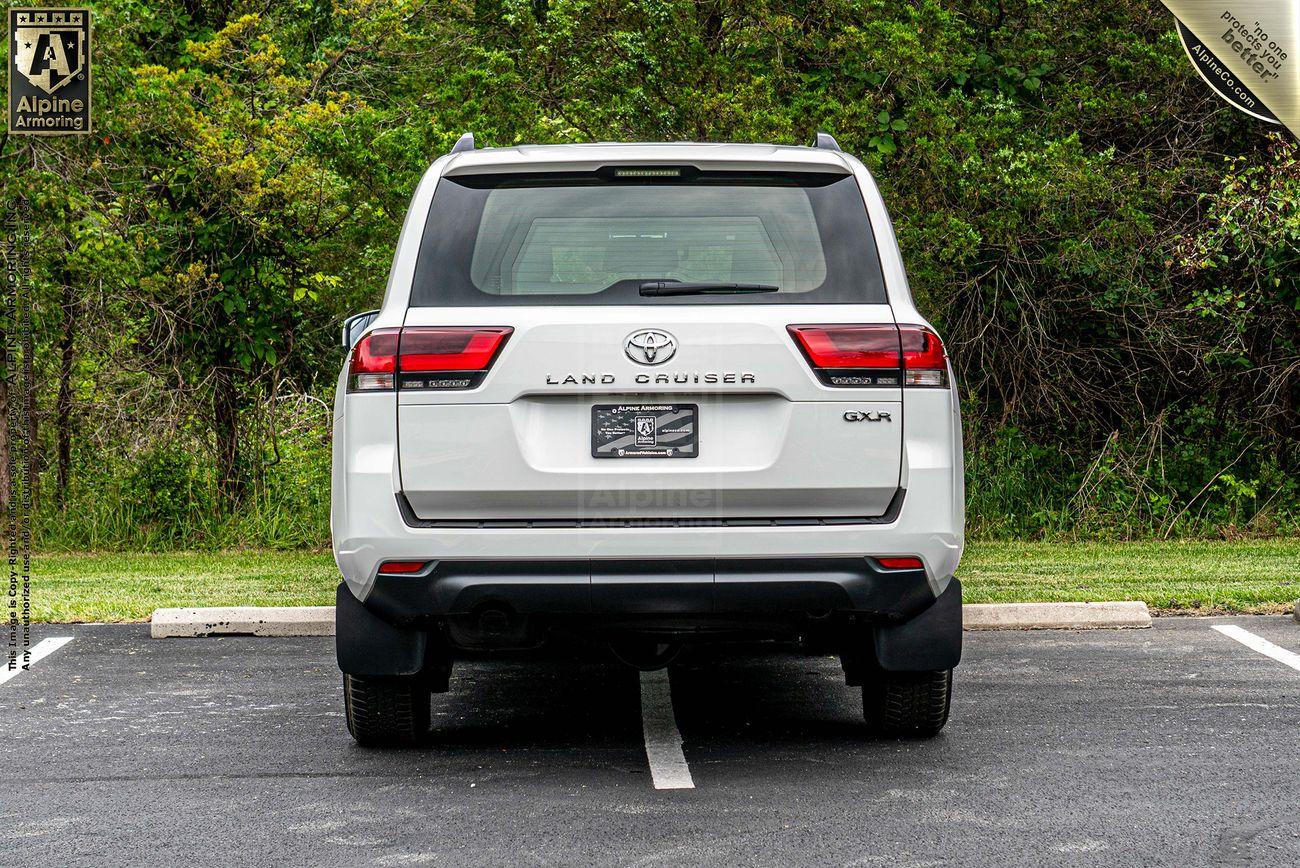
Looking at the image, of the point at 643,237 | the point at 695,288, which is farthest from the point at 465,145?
the point at 695,288

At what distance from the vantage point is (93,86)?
14.0 m

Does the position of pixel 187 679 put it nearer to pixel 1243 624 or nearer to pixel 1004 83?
pixel 1243 624

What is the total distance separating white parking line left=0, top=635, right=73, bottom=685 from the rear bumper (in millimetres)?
3423

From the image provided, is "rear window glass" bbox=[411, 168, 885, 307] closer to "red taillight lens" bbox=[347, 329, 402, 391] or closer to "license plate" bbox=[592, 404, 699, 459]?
"red taillight lens" bbox=[347, 329, 402, 391]

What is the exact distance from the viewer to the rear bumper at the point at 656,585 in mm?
4855

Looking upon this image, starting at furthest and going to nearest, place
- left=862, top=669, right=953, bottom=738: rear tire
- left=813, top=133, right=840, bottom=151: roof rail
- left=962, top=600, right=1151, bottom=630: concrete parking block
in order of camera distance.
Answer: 1. left=962, top=600, right=1151, bottom=630: concrete parking block
2. left=862, top=669, right=953, bottom=738: rear tire
3. left=813, top=133, right=840, bottom=151: roof rail

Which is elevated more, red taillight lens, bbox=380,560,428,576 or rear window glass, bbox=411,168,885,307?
rear window glass, bbox=411,168,885,307

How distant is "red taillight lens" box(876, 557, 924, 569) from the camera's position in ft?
16.1

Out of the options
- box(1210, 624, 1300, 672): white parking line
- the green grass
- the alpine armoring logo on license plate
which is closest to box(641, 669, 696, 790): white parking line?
box(1210, 624, 1300, 672): white parking line

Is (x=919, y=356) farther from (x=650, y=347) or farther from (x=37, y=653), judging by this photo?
(x=37, y=653)

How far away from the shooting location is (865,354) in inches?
193

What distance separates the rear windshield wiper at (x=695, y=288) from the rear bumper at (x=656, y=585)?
874 mm

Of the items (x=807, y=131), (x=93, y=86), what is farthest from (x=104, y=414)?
(x=807, y=131)

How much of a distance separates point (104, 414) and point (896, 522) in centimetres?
1203
